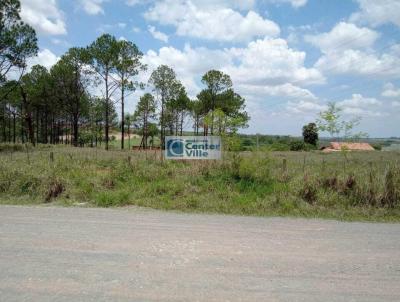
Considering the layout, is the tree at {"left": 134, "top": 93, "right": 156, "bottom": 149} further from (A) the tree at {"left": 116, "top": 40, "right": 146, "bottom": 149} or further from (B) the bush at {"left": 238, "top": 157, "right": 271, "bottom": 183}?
(B) the bush at {"left": 238, "top": 157, "right": 271, "bottom": 183}

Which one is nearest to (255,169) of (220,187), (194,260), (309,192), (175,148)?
(220,187)

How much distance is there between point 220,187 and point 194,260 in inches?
257

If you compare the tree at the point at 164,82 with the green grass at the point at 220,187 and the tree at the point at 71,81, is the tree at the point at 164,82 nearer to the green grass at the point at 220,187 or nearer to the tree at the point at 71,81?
the tree at the point at 71,81

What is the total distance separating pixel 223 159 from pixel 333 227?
5.91m

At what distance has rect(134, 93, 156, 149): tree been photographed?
6233cm

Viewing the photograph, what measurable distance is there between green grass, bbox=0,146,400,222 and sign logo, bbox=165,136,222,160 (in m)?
0.32

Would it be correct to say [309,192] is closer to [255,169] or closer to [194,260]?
[255,169]

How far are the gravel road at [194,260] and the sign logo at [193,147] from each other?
5306mm

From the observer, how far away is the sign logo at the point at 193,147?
13.8m

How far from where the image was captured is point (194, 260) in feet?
18.7

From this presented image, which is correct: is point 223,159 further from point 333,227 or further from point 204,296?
point 204,296

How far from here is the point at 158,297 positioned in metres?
4.36

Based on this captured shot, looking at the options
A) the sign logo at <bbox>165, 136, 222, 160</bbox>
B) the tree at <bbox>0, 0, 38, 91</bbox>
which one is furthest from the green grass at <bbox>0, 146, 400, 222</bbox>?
the tree at <bbox>0, 0, 38, 91</bbox>

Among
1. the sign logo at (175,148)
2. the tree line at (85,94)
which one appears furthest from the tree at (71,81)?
the sign logo at (175,148)
